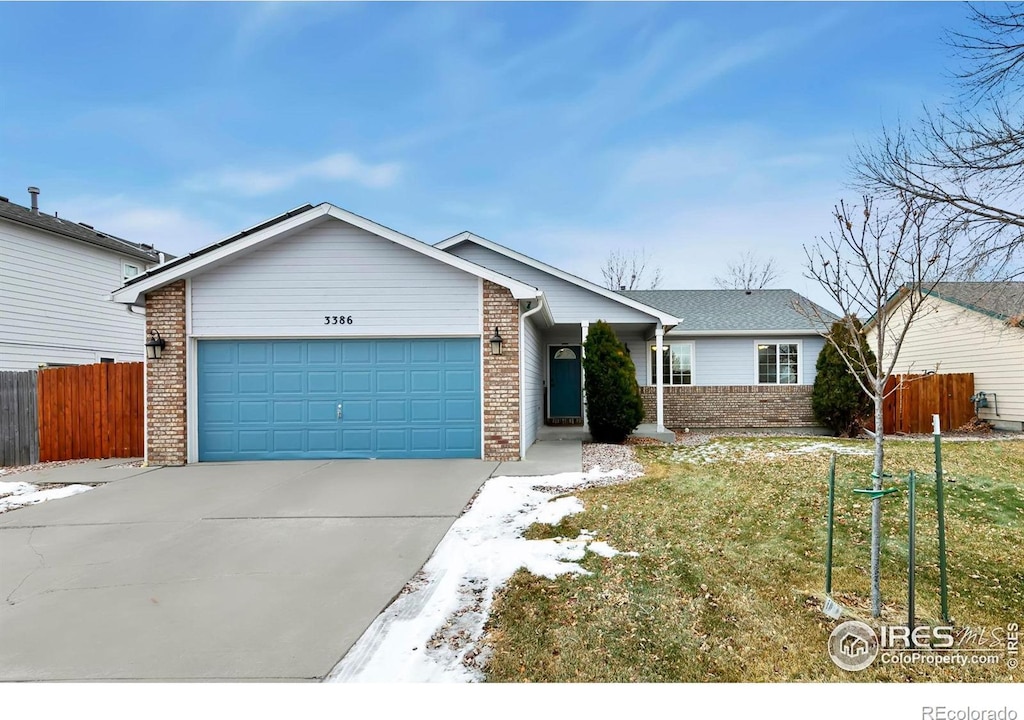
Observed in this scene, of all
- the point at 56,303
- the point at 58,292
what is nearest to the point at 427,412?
the point at 56,303

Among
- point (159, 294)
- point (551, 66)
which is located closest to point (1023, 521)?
point (551, 66)

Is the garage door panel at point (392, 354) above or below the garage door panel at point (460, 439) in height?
above

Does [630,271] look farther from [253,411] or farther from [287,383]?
[253,411]

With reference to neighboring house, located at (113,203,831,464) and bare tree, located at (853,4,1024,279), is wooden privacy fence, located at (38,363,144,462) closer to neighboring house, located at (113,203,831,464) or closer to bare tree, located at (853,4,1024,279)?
neighboring house, located at (113,203,831,464)

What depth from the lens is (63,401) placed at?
9.69 metres

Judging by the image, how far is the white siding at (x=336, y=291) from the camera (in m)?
8.89

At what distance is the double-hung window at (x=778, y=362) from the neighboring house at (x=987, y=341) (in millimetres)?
2181

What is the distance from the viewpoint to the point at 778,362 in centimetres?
1524

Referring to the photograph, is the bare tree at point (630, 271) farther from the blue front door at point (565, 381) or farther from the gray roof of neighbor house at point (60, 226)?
the gray roof of neighbor house at point (60, 226)

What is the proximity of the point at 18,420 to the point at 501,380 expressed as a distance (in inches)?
364

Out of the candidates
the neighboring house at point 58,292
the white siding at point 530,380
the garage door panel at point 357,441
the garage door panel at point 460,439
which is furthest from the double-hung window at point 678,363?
the neighboring house at point 58,292
